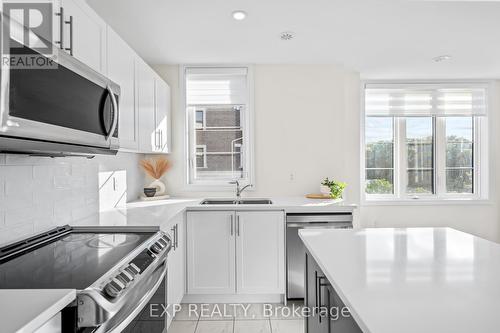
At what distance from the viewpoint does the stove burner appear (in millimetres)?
1548

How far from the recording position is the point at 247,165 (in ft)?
11.9

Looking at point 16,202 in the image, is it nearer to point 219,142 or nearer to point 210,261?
point 210,261

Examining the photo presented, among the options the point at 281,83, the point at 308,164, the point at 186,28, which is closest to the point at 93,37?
the point at 186,28

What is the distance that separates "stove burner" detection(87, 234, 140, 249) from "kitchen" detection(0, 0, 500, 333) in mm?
A: 21

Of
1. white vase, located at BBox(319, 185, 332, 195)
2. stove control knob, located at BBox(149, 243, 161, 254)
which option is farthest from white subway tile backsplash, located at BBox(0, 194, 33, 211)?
white vase, located at BBox(319, 185, 332, 195)

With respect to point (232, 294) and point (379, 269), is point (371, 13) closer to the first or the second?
point (379, 269)

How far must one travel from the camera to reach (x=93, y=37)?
1.78 meters

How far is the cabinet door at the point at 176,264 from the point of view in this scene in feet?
7.66

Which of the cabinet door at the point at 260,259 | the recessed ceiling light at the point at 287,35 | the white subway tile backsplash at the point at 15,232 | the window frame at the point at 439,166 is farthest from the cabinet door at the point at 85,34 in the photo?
the window frame at the point at 439,166

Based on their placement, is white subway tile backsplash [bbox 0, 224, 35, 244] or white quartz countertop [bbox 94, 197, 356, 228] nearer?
white subway tile backsplash [bbox 0, 224, 35, 244]

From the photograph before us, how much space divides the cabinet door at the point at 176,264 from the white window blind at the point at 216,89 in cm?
149

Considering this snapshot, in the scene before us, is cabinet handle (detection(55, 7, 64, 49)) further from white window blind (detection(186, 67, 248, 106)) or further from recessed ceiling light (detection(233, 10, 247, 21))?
white window blind (detection(186, 67, 248, 106))

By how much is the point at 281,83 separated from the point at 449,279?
2938 mm

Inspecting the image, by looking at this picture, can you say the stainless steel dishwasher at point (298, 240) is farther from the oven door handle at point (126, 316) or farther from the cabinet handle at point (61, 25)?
the cabinet handle at point (61, 25)
